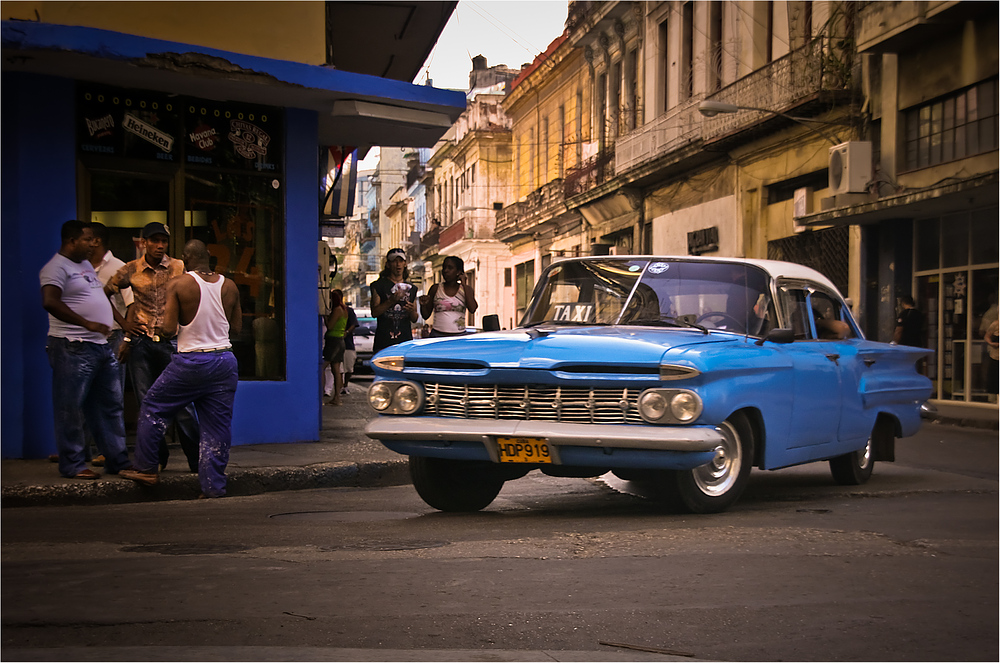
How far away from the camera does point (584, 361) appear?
6.12 meters

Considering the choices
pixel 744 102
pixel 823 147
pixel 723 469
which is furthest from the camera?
pixel 744 102

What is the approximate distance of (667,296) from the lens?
7.22 metres

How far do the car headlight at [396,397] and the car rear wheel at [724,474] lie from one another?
1.58 m

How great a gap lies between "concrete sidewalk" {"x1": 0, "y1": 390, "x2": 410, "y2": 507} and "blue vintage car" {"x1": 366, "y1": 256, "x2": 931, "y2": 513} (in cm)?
186

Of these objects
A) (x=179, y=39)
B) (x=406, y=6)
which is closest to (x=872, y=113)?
(x=406, y=6)

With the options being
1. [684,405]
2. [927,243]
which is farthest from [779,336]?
[927,243]


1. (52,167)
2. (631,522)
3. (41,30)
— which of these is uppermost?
(41,30)

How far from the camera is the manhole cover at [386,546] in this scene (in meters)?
5.53

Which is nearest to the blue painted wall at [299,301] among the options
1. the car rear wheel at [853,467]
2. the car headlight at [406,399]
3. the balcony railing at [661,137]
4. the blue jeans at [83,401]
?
the blue jeans at [83,401]

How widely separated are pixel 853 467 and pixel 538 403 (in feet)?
10.3

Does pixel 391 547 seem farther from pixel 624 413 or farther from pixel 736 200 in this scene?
pixel 736 200

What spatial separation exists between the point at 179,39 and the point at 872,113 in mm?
14634

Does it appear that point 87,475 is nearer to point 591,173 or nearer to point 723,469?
point 723,469

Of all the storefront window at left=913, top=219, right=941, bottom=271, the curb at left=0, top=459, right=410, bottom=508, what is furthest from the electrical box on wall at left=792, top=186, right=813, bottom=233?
the curb at left=0, top=459, right=410, bottom=508
